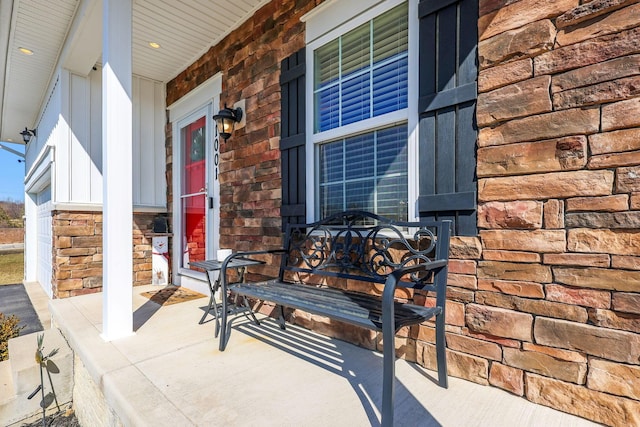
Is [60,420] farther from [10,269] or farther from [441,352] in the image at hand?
[10,269]

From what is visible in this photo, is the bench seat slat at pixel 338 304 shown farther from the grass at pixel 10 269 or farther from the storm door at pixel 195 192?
the grass at pixel 10 269

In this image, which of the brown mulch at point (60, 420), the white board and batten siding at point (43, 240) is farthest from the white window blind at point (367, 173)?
the white board and batten siding at point (43, 240)

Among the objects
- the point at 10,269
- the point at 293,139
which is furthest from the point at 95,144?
the point at 10,269

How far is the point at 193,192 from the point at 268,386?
10.1 feet

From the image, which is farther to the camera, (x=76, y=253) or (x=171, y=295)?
(x=76, y=253)

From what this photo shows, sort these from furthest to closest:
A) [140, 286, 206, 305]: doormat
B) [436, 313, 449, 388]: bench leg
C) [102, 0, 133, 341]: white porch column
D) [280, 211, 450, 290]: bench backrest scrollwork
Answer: [140, 286, 206, 305]: doormat < [102, 0, 133, 341]: white porch column < [280, 211, 450, 290]: bench backrest scrollwork < [436, 313, 449, 388]: bench leg

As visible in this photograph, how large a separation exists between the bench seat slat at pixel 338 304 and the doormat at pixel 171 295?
165cm

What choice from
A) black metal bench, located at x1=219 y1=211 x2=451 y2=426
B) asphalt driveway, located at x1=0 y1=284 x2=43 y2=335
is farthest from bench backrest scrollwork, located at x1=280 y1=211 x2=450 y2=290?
asphalt driveway, located at x1=0 y1=284 x2=43 y2=335

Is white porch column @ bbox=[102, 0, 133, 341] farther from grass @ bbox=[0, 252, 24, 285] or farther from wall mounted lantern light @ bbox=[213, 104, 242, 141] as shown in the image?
grass @ bbox=[0, 252, 24, 285]

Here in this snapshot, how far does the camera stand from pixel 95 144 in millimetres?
4109

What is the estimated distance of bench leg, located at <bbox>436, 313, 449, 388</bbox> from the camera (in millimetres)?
1565

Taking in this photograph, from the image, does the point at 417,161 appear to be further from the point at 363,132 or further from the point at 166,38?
the point at 166,38

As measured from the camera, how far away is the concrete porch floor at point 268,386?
1.35 meters

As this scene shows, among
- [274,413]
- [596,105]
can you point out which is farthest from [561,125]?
[274,413]
